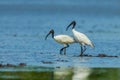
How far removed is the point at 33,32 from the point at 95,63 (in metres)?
12.8

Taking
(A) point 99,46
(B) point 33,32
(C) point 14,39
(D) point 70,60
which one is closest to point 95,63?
(D) point 70,60

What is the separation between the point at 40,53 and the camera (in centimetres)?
→ 2205

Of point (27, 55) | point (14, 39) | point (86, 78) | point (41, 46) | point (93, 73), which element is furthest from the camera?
point (14, 39)

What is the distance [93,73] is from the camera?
1717 cm

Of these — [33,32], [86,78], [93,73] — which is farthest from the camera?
[33,32]

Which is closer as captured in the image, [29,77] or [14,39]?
[29,77]

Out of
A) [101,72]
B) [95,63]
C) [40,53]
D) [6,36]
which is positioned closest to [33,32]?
[6,36]

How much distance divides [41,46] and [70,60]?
15.2ft

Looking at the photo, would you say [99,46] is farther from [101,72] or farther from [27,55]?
[101,72]

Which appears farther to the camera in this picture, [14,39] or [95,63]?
[14,39]

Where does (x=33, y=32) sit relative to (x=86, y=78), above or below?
above

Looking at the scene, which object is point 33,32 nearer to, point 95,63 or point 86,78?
point 95,63

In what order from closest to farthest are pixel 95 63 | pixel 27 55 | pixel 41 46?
pixel 95 63
pixel 27 55
pixel 41 46

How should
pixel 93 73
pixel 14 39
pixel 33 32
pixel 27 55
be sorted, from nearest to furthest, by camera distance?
1. pixel 93 73
2. pixel 27 55
3. pixel 14 39
4. pixel 33 32
